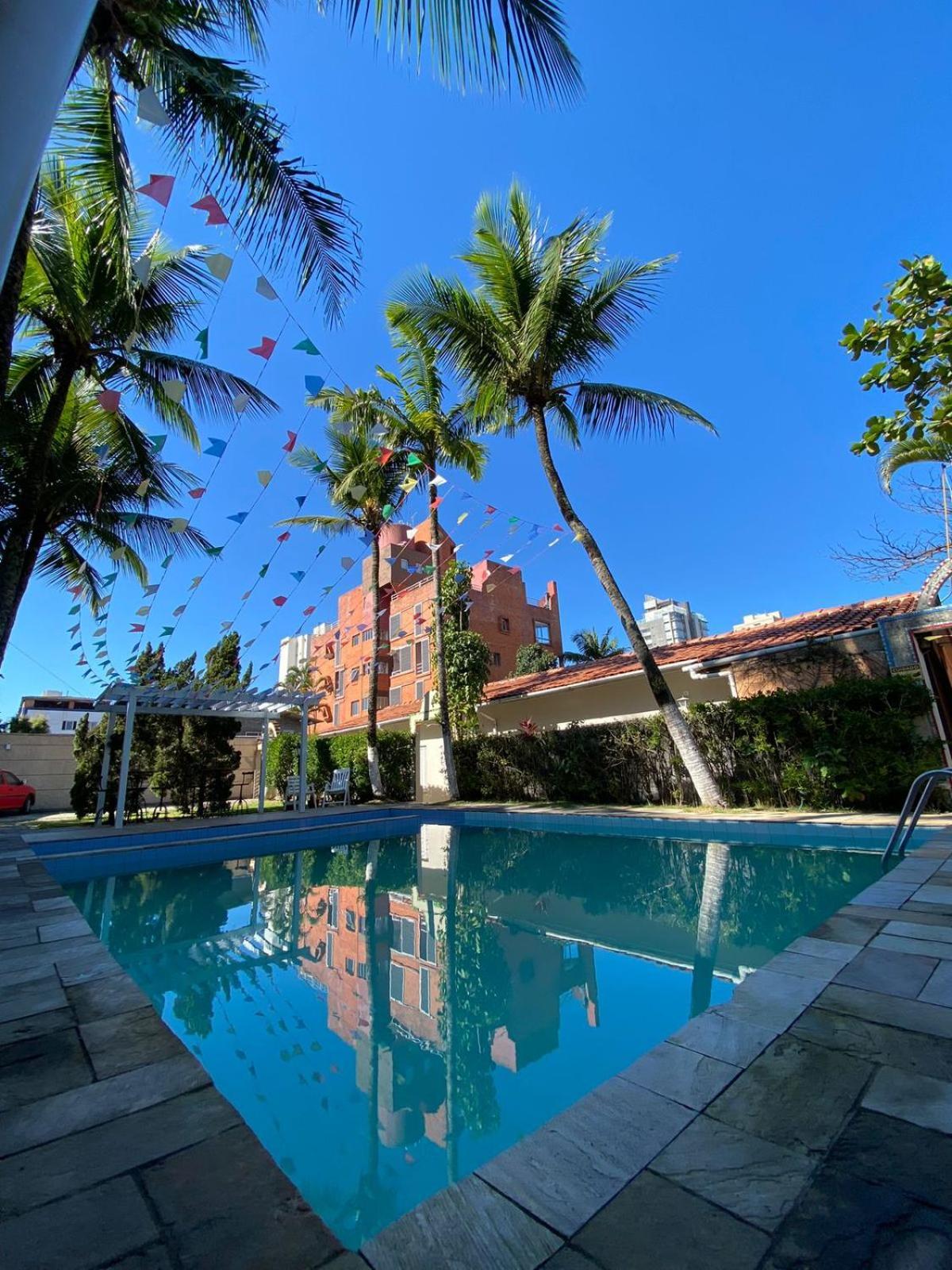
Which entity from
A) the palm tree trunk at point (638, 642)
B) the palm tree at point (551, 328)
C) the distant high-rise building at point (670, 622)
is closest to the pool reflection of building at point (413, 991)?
the palm tree trunk at point (638, 642)

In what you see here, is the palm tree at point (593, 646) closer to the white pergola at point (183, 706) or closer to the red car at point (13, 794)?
the white pergola at point (183, 706)

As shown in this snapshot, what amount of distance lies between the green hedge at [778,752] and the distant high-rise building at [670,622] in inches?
1501

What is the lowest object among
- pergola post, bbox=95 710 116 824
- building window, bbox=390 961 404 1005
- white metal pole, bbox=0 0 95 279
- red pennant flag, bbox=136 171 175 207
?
building window, bbox=390 961 404 1005

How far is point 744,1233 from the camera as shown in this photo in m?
1.33

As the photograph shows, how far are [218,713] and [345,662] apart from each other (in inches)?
705

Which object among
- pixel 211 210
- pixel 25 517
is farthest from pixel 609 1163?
pixel 25 517

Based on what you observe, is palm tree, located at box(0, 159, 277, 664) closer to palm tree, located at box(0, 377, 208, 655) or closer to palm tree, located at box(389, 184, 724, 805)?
palm tree, located at box(0, 377, 208, 655)

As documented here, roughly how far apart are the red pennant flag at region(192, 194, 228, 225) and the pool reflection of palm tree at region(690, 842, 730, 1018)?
667 centimetres

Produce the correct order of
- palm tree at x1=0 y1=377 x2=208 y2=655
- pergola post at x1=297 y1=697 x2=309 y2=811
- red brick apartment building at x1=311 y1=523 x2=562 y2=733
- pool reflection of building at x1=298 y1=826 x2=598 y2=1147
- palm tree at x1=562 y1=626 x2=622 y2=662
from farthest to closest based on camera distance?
1. palm tree at x1=562 y1=626 x2=622 y2=662
2. red brick apartment building at x1=311 y1=523 x2=562 y2=733
3. pergola post at x1=297 y1=697 x2=309 y2=811
4. palm tree at x1=0 y1=377 x2=208 y2=655
5. pool reflection of building at x1=298 y1=826 x2=598 y2=1147

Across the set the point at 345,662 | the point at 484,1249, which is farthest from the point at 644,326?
the point at 345,662

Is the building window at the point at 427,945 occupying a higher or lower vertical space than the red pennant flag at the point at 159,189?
lower

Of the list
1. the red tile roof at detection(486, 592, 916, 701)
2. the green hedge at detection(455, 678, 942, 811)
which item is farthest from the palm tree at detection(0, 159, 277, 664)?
the red tile roof at detection(486, 592, 916, 701)

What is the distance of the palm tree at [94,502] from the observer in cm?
949

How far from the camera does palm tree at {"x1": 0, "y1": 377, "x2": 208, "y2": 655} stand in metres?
9.49
